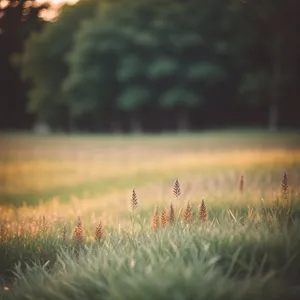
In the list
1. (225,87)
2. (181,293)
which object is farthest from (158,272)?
(225,87)

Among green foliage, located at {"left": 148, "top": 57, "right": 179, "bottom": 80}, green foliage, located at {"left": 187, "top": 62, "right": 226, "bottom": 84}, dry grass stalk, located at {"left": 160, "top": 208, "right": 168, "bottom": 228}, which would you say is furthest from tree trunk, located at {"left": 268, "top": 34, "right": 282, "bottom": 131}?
green foliage, located at {"left": 148, "top": 57, "right": 179, "bottom": 80}

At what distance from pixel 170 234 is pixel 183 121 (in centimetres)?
327

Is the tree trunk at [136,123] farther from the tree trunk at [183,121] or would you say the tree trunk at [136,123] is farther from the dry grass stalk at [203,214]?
the dry grass stalk at [203,214]

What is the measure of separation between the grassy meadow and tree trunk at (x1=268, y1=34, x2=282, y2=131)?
0.49 feet

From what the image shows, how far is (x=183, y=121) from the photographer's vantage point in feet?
17.8

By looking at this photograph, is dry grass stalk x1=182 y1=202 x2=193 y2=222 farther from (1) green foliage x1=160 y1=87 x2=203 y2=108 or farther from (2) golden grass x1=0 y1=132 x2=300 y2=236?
(1) green foliage x1=160 y1=87 x2=203 y2=108

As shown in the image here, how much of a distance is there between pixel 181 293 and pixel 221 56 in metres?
2.63

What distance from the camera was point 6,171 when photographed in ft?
12.6

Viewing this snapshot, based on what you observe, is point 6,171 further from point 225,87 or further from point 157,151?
point 157,151

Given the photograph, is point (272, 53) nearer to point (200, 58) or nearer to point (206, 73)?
point (206, 73)

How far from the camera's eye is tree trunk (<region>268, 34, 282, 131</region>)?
3.35 m

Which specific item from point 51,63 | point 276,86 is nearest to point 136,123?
point 51,63

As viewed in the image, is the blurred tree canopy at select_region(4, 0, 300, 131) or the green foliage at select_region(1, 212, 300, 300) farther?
the blurred tree canopy at select_region(4, 0, 300, 131)

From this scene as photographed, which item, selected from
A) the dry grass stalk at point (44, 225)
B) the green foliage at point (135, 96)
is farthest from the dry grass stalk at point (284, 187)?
the green foliage at point (135, 96)
